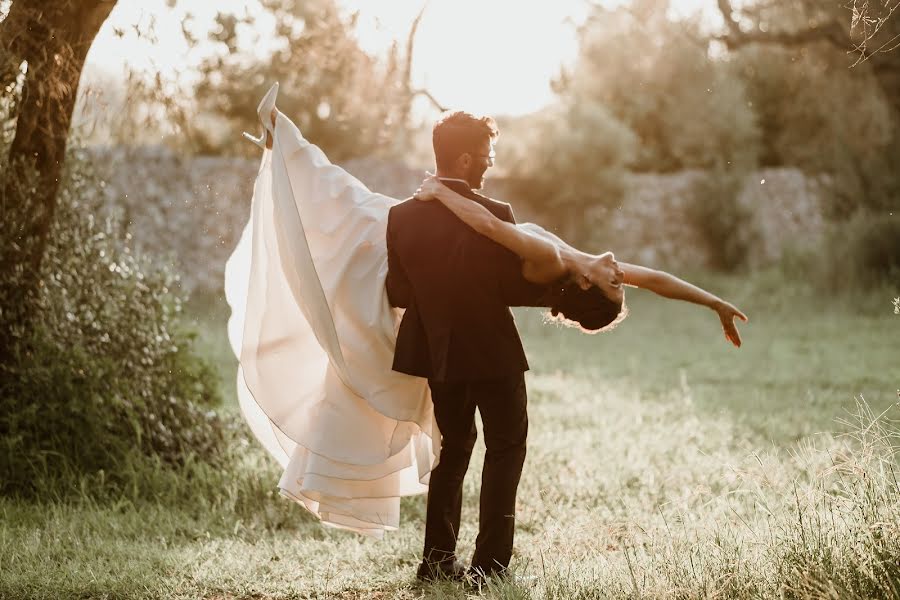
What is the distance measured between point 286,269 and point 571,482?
263 cm

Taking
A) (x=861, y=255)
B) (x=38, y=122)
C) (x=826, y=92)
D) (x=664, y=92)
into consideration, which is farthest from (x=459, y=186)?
(x=664, y=92)

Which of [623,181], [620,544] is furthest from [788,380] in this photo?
[623,181]

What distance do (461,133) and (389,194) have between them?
590 inches

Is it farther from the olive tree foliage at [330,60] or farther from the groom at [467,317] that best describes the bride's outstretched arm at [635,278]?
the olive tree foliage at [330,60]

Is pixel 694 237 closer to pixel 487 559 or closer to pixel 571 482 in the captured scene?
pixel 571 482

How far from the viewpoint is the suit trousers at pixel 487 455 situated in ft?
13.5

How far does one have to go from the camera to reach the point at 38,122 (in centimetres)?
588

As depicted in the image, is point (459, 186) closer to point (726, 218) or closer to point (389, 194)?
point (389, 194)


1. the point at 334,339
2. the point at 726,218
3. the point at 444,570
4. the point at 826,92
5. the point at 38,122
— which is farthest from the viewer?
the point at 726,218

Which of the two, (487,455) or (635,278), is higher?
(635,278)

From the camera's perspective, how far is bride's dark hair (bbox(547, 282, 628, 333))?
4.06 meters

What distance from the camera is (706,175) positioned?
21938 mm

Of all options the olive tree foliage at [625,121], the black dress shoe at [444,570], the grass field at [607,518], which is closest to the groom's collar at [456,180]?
the grass field at [607,518]

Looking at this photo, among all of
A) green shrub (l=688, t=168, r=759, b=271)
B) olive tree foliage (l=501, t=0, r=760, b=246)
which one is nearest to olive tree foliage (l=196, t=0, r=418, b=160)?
olive tree foliage (l=501, t=0, r=760, b=246)
